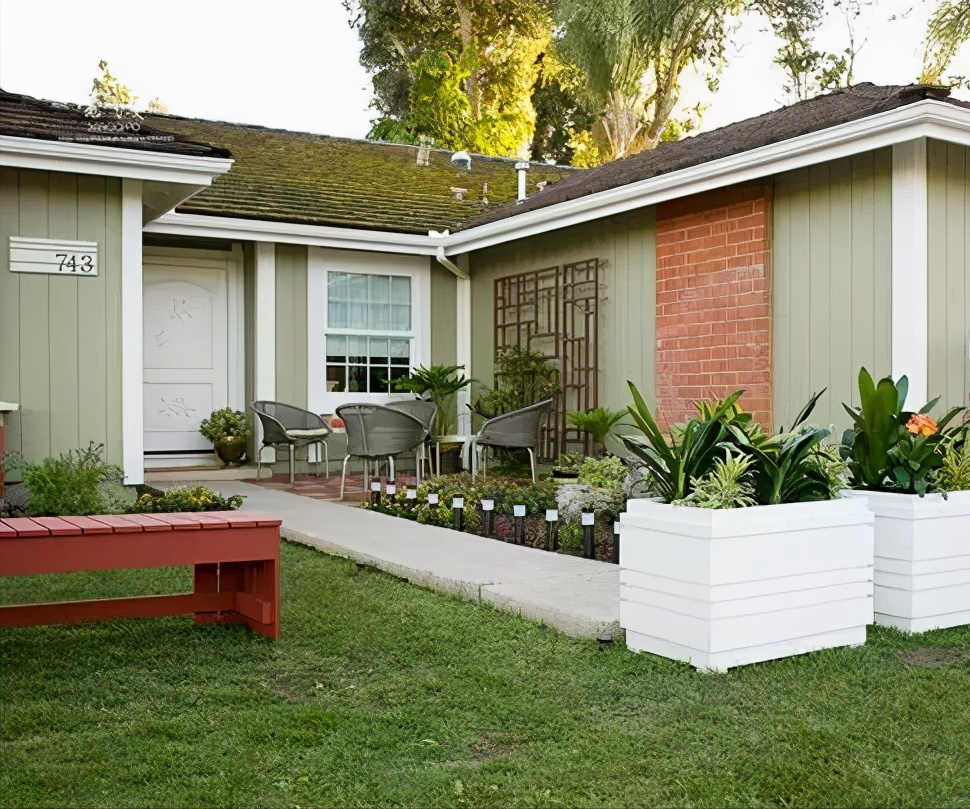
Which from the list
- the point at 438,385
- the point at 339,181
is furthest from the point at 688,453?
the point at 339,181

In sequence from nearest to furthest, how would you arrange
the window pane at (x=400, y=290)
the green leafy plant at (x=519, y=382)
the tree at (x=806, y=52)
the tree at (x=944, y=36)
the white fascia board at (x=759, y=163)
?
1. the white fascia board at (x=759, y=163)
2. the green leafy plant at (x=519, y=382)
3. the window pane at (x=400, y=290)
4. the tree at (x=944, y=36)
5. the tree at (x=806, y=52)

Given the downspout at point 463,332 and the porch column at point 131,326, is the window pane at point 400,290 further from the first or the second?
the porch column at point 131,326

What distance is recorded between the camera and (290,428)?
10398 millimetres

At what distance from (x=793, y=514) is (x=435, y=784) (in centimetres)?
186

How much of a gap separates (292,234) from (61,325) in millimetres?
3202

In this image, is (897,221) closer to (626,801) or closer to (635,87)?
(626,801)

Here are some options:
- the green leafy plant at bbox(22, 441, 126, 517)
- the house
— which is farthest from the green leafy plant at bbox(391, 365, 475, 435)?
the green leafy plant at bbox(22, 441, 126, 517)

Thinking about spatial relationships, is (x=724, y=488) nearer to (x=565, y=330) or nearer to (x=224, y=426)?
(x=565, y=330)

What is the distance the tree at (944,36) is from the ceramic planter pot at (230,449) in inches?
656

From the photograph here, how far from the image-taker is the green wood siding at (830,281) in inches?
273

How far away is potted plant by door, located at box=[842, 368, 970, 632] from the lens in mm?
Result: 4211

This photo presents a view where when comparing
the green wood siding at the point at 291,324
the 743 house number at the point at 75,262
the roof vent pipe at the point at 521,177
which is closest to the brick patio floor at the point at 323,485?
the green wood siding at the point at 291,324

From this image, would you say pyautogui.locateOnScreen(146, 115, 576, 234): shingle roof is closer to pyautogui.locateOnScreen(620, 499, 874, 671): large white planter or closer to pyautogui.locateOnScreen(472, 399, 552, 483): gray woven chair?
pyautogui.locateOnScreen(472, 399, 552, 483): gray woven chair

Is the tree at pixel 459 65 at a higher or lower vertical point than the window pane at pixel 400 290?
higher
